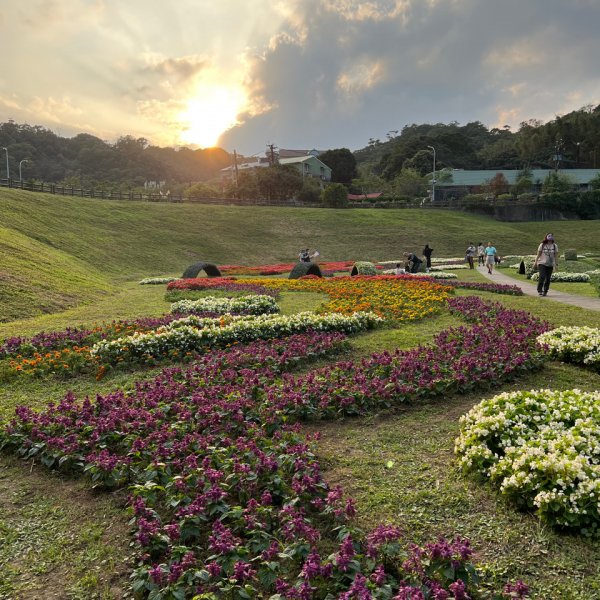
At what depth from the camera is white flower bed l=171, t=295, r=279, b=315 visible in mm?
11992

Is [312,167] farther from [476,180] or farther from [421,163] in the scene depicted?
[476,180]

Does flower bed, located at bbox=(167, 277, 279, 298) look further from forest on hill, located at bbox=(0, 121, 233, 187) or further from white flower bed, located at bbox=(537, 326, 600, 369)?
forest on hill, located at bbox=(0, 121, 233, 187)

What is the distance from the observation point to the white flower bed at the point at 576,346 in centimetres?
713

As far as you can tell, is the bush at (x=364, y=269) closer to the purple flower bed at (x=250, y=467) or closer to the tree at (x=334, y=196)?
the purple flower bed at (x=250, y=467)

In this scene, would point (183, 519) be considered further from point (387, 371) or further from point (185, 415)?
point (387, 371)

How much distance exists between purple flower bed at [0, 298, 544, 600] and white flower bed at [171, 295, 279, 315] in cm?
404

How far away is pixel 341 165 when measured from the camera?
87812 millimetres

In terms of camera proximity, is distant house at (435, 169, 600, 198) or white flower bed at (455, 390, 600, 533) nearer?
white flower bed at (455, 390, 600, 533)

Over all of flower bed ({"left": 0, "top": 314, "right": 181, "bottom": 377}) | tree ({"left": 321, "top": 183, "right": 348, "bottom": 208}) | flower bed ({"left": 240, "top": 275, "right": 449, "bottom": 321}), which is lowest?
flower bed ({"left": 0, "top": 314, "right": 181, "bottom": 377})

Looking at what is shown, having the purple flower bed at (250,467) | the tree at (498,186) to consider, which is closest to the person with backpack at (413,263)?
the purple flower bed at (250,467)

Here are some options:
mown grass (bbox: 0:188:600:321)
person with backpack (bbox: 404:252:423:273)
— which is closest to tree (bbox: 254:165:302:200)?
mown grass (bbox: 0:188:600:321)

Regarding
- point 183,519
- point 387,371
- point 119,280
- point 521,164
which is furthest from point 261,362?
point 521,164

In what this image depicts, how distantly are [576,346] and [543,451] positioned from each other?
4137mm

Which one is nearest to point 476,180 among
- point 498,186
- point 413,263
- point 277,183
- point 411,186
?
point 498,186
